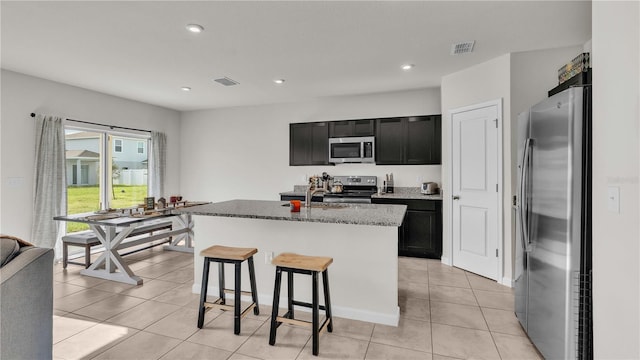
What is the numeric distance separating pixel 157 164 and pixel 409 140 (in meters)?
4.60

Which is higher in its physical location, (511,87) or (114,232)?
(511,87)

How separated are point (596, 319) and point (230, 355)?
2128 millimetres

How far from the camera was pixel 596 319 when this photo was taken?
1527mm

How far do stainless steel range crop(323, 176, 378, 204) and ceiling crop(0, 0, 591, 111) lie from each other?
159cm

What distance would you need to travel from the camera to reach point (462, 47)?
312 centimetres

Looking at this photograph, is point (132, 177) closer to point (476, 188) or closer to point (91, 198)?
point (91, 198)

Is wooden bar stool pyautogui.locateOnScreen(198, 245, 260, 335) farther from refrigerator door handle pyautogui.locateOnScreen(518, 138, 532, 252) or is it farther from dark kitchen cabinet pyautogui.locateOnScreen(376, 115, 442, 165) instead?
dark kitchen cabinet pyautogui.locateOnScreen(376, 115, 442, 165)

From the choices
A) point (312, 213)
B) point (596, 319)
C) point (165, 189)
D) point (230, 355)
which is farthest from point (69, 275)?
point (596, 319)

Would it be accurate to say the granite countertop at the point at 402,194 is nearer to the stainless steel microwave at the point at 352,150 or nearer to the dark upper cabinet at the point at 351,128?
the stainless steel microwave at the point at 352,150

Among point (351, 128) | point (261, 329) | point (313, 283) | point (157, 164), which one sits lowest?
point (261, 329)

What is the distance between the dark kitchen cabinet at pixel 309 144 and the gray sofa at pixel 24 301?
161 inches

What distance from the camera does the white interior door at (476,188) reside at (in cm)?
350

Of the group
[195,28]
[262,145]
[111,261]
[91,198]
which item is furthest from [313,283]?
[91,198]

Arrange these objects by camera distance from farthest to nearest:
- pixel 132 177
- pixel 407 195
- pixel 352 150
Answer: pixel 132 177 → pixel 352 150 → pixel 407 195
